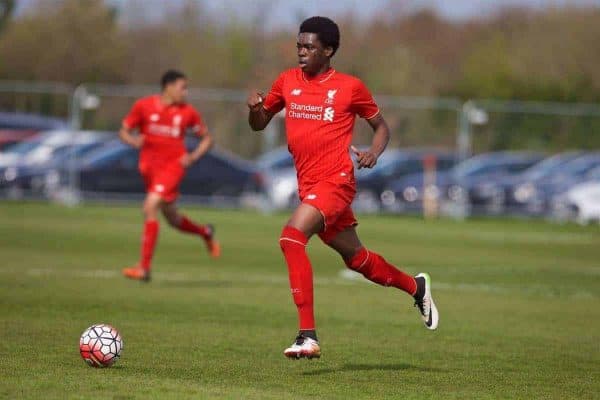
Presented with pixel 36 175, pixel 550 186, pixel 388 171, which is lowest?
pixel 550 186

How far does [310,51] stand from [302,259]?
4.99ft

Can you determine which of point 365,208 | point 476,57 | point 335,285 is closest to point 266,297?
point 335,285

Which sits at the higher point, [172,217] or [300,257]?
→ [300,257]

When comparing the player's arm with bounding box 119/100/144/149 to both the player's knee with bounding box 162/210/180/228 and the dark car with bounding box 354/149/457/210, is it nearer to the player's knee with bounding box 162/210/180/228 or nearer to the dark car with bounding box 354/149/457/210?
the player's knee with bounding box 162/210/180/228

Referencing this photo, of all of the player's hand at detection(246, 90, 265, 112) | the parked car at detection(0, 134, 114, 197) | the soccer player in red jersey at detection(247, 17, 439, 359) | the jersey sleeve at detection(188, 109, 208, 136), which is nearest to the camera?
the soccer player in red jersey at detection(247, 17, 439, 359)

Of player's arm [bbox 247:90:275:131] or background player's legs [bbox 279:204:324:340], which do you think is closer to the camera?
background player's legs [bbox 279:204:324:340]

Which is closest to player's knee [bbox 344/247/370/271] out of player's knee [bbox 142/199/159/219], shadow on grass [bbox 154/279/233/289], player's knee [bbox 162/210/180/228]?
shadow on grass [bbox 154/279/233/289]

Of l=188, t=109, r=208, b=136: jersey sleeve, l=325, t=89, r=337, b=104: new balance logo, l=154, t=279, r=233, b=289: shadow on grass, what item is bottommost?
l=154, t=279, r=233, b=289: shadow on grass

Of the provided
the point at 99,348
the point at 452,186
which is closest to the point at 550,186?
the point at 452,186

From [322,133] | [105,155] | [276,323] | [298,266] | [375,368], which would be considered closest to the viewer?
[298,266]

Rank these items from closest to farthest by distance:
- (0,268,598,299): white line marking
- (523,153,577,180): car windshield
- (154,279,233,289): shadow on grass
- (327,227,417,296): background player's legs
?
(327,227,417,296): background player's legs
(154,279,233,289): shadow on grass
(0,268,598,299): white line marking
(523,153,577,180): car windshield

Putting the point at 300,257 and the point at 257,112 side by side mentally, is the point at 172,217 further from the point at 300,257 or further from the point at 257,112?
the point at 300,257

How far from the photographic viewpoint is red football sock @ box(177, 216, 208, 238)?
17172 mm

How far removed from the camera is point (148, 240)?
1580 cm
